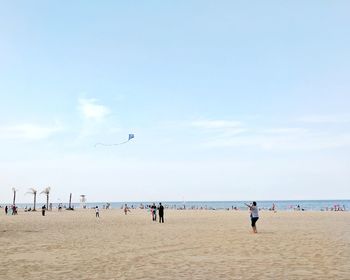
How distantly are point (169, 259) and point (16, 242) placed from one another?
312 inches

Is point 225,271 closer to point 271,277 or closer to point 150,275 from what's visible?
point 271,277

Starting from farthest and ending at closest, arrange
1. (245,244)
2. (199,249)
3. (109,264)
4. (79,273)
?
(245,244) < (199,249) < (109,264) < (79,273)

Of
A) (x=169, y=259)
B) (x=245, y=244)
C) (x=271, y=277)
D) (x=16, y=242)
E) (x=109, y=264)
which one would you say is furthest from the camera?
(x=16, y=242)

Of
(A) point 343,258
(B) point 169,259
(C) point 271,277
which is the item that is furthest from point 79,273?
(A) point 343,258

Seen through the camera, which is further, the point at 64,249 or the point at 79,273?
the point at 64,249

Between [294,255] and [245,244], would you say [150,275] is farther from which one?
[245,244]

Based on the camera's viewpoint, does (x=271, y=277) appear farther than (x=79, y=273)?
No

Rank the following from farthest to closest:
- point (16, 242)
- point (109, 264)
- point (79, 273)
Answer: point (16, 242) → point (109, 264) → point (79, 273)

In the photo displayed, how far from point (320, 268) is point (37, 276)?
22.6ft


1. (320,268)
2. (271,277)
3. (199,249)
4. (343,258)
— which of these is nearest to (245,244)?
(199,249)

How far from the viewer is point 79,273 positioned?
31.5ft

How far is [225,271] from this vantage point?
9.70 meters

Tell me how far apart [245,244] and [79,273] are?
7.48 metres

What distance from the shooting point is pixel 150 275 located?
9.34 m
